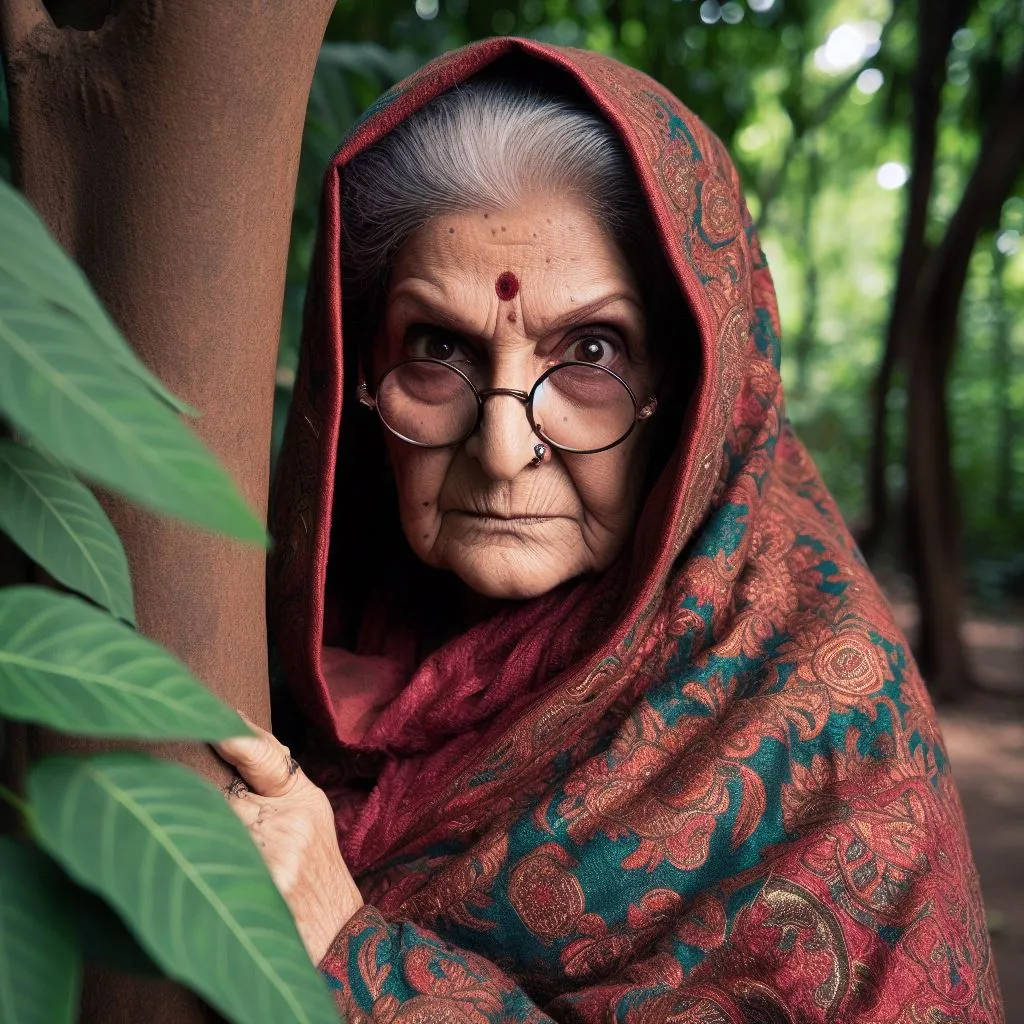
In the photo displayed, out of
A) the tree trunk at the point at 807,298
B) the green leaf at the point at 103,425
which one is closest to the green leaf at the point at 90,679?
the green leaf at the point at 103,425

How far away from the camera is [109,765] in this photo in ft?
1.75

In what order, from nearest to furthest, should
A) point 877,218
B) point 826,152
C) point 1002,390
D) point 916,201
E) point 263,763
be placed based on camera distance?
point 263,763
point 916,201
point 1002,390
point 826,152
point 877,218

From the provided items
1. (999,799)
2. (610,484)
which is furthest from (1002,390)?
(610,484)

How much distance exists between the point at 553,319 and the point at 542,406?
10 centimetres

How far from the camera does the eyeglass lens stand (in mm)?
1358

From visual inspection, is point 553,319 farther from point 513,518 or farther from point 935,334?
point 935,334

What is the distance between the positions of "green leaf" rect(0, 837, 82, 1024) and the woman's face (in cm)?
86

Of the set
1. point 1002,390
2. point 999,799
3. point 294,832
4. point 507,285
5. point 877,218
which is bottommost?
point 999,799

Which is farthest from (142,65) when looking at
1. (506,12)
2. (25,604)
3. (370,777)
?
(506,12)

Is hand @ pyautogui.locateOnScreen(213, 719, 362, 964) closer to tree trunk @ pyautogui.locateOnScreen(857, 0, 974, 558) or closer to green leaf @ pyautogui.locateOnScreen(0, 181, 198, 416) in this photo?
green leaf @ pyautogui.locateOnScreen(0, 181, 198, 416)

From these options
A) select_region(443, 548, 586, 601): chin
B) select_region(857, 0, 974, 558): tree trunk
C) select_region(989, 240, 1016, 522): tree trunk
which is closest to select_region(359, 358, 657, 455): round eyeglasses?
select_region(443, 548, 586, 601): chin

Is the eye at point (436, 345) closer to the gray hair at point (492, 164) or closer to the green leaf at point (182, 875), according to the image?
the gray hair at point (492, 164)

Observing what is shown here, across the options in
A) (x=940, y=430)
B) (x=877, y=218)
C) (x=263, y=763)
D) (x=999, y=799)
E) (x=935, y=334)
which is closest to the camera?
(x=263, y=763)

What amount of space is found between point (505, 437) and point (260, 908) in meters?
0.85
